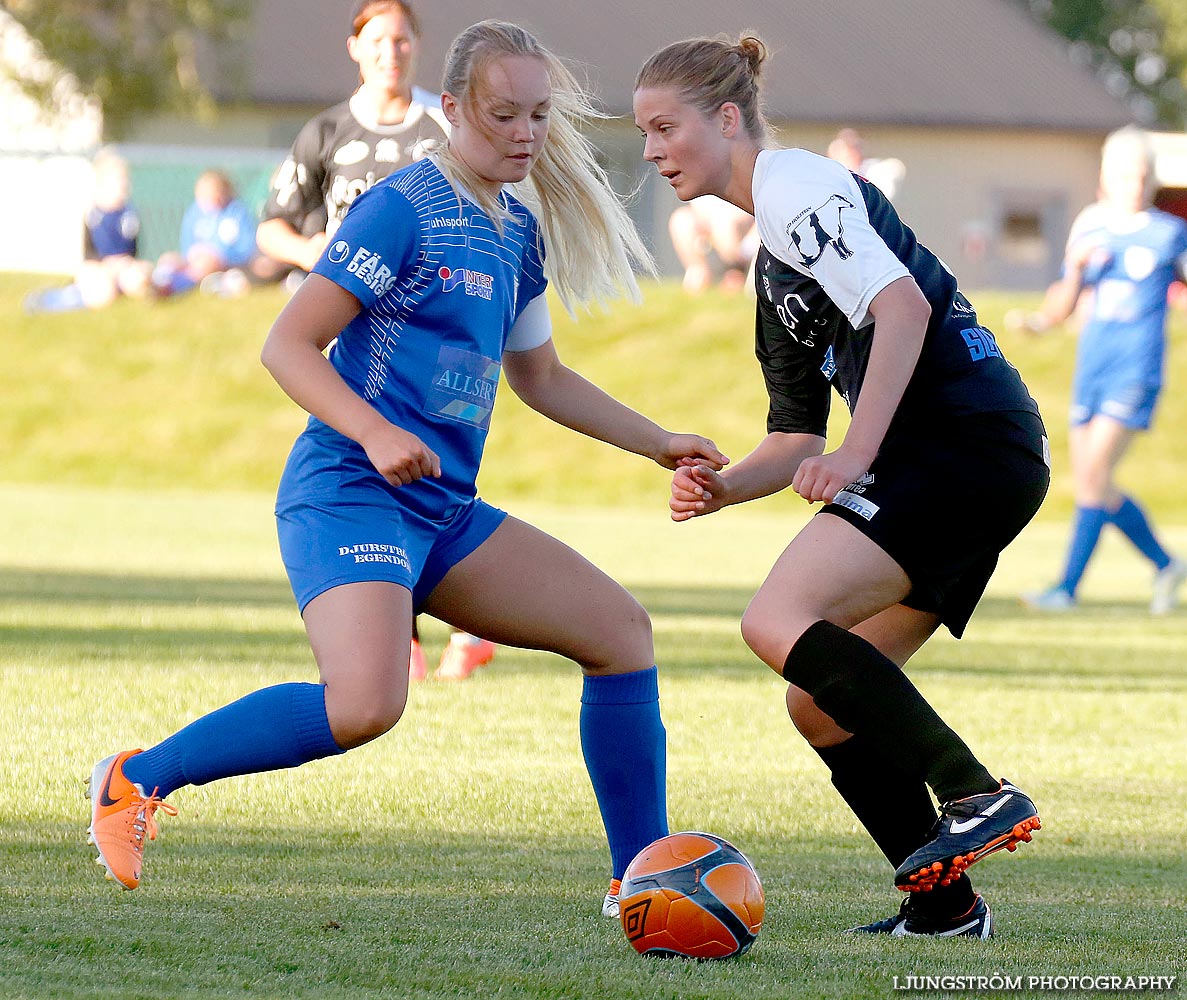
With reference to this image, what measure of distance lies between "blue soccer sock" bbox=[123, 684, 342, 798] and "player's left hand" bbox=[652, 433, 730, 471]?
1004 mm

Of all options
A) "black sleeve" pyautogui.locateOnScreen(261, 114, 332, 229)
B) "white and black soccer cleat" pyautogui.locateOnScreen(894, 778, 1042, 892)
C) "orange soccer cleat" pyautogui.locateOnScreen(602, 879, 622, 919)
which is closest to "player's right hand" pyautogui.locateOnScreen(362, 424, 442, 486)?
"orange soccer cleat" pyautogui.locateOnScreen(602, 879, 622, 919)

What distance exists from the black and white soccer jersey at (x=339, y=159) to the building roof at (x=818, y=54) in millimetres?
30660

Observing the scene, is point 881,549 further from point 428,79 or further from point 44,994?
point 428,79

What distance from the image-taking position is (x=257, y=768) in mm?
3887

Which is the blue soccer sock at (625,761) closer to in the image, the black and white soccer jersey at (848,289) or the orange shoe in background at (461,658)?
the black and white soccer jersey at (848,289)

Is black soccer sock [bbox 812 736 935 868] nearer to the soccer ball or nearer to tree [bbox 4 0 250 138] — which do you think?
the soccer ball

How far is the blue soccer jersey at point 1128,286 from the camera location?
35.5 feet

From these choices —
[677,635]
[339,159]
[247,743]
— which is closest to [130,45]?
[677,635]

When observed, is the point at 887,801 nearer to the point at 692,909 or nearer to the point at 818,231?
the point at 692,909

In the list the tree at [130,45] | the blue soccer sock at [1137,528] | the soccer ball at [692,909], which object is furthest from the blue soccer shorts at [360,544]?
the tree at [130,45]

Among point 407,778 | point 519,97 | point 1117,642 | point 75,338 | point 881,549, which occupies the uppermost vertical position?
point 519,97

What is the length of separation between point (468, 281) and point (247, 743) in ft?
3.60

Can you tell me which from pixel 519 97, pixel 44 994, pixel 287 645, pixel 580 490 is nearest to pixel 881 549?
pixel 519 97

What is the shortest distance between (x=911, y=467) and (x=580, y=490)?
15.9 m
